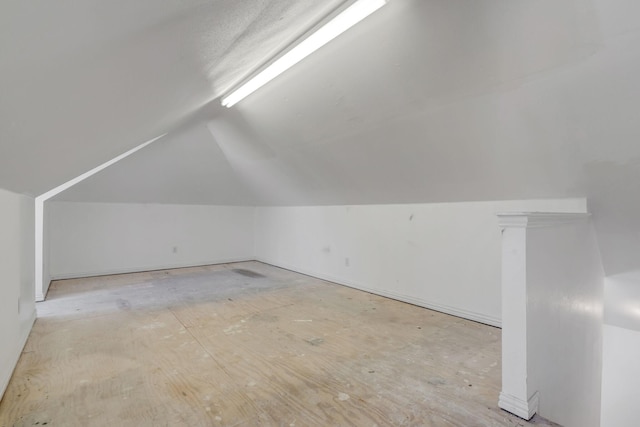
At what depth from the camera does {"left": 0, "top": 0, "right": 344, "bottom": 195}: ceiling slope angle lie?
620 millimetres

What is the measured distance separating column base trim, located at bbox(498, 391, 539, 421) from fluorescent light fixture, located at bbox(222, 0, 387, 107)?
2.28 m

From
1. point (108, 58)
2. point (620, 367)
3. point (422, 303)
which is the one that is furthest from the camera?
point (422, 303)

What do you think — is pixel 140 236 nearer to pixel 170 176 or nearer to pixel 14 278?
pixel 170 176

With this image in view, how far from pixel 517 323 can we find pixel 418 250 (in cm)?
186

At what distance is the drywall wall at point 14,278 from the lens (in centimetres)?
183

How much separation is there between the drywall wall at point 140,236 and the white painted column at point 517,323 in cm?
543

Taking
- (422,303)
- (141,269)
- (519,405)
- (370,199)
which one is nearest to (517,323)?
(519,405)

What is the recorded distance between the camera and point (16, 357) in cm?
211

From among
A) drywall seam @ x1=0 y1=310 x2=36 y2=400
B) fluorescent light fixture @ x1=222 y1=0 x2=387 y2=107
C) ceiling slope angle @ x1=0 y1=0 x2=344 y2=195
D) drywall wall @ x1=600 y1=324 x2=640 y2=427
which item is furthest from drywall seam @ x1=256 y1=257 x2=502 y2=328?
drywall seam @ x1=0 y1=310 x2=36 y2=400

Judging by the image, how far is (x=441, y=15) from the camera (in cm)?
163

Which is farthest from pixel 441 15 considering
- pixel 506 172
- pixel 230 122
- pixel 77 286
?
pixel 77 286

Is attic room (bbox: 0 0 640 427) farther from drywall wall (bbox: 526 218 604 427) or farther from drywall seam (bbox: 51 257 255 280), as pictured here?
drywall seam (bbox: 51 257 255 280)

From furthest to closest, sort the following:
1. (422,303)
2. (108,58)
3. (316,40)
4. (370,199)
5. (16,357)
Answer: (370,199)
(422,303)
(16,357)
(316,40)
(108,58)

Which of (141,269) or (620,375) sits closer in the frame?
(620,375)
